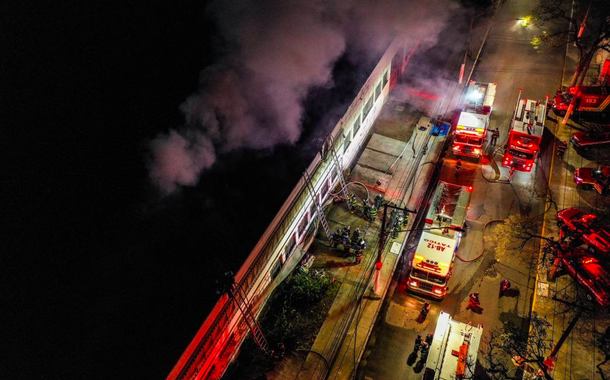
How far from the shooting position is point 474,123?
18.0m

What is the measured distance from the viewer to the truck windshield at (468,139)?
708 inches

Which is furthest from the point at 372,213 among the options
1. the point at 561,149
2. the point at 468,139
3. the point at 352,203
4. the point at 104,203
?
the point at 561,149

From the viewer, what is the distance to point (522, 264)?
1506 cm

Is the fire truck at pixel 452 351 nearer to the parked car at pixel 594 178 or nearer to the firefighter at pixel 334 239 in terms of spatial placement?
the firefighter at pixel 334 239

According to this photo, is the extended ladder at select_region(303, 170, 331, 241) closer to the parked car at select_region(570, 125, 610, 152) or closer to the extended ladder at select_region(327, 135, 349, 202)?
the extended ladder at select_region(327, 135, 349, 202)

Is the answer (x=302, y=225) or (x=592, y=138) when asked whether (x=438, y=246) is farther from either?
(x=592, y=138)

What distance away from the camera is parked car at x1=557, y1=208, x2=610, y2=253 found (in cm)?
1459

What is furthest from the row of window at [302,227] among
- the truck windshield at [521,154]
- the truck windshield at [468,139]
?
the truck windshield at [521,154]

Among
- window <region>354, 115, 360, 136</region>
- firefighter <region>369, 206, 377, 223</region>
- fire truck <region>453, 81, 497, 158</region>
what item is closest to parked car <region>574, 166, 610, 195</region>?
fire truck <region>453, 81, 497, 158</region>

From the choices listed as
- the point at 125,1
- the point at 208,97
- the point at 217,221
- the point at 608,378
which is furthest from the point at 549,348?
the point at 125,1

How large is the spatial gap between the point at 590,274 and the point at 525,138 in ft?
20.8

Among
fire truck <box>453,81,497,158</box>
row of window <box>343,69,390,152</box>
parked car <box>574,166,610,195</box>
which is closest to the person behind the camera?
parked car <box>574,166,610,195</box>

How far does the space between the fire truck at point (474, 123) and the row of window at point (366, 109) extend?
158 inches

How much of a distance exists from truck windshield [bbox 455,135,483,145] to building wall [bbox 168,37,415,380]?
13.9 ft
